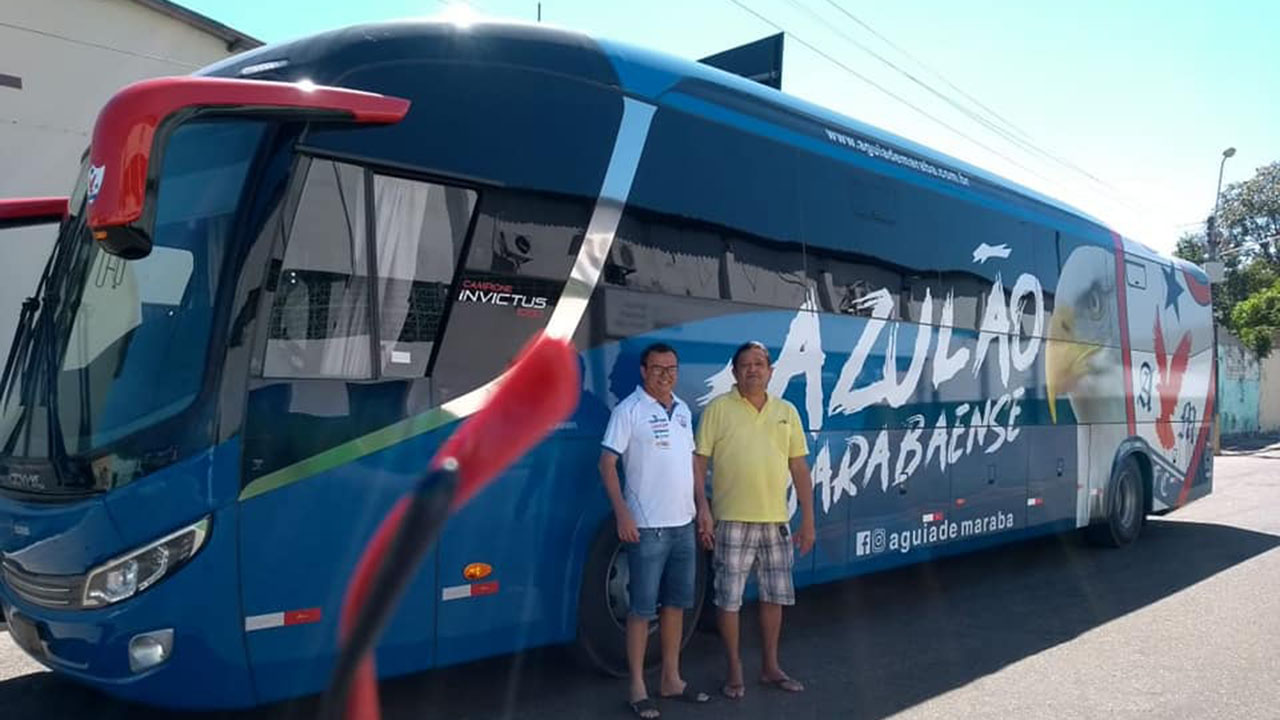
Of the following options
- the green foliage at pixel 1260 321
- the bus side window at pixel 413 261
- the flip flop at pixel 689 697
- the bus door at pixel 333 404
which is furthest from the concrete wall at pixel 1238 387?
the bus door at pixel 333 404

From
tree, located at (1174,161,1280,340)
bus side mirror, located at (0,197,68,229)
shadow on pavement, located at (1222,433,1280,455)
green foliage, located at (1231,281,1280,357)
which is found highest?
tree, located at (1174,161,1280,340)

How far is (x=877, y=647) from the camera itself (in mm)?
6805

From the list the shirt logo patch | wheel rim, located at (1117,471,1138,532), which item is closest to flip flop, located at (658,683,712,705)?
the shirt logo patch

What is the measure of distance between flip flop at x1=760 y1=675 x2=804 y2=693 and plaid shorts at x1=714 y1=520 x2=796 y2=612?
455 millimetres

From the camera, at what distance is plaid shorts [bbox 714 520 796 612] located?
563cm

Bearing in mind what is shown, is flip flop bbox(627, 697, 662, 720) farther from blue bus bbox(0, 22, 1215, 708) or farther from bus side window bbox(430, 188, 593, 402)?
bus side window bbox(430, 188, 593, 402)

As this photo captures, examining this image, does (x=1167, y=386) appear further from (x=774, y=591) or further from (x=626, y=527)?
(x=626, y=527)

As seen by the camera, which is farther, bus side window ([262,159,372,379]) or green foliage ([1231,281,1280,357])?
green foliage ([1231,281,1280,357])

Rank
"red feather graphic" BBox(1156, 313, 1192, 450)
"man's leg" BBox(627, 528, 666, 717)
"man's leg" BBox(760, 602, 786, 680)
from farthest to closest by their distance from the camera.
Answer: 1. "red feather graphic" BBox(1156, 313, 1192, 450)
2. "man's leg" BBox(760, 602, 786, 680)
3. "man's leg" BBox(627, 528, 666, 717)

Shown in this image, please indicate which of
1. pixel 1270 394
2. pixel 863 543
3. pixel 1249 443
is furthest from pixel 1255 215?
pixel 863 543

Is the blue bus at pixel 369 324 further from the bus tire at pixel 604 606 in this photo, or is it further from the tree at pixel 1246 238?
the tree at pixel 1246 238

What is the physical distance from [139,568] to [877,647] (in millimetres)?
4591

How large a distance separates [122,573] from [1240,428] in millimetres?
37871

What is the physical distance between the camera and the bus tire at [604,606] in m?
5.54
